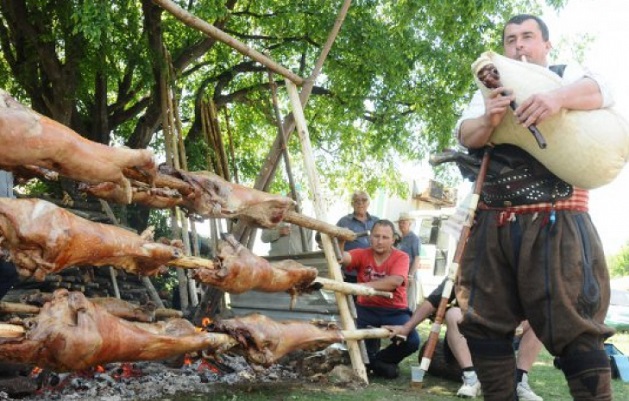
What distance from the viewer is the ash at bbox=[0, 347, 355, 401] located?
462 centimetres

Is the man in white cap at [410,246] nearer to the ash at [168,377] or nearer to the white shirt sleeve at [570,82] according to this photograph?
the ash at [168,377]

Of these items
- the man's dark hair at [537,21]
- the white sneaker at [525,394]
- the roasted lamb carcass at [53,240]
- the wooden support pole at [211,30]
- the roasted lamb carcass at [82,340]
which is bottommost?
the white sneaker at [525,394]

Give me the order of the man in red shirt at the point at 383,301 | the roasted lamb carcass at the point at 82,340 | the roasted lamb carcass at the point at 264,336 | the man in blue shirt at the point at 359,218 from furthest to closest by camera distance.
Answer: the man in blue shirt at the point at 359,218 → the man in red shirt at the point at 383,301 → the roasted lamb carcass at the point at 264,336 → the roasted lamb carcass at the point at 82,340

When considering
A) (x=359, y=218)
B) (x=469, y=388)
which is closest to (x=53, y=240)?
(x=469, y=388)

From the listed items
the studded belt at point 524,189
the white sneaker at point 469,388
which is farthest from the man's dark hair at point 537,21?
the white sneaker at point 469,388

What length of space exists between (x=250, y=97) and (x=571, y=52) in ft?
21.2

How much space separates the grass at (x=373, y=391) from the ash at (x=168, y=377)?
18 centimetres

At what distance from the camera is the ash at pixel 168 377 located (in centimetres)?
462

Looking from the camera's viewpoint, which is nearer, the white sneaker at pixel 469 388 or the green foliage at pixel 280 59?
the white sneaker at pixel 469 388

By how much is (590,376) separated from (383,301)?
12.9ft

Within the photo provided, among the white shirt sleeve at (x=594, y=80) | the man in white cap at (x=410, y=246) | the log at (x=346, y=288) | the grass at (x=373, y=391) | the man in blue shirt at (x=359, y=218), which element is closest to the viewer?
the white shirt sleeve at (x=594, y=80)

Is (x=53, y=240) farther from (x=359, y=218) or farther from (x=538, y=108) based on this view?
(x=359, y=218)

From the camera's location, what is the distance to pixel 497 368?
10.3ft

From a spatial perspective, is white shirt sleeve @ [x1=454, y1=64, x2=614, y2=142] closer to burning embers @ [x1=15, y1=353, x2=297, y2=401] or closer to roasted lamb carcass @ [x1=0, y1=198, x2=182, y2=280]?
roasted lamb carcass @ [x1=0, y1=198, x2=182, y2=280]
